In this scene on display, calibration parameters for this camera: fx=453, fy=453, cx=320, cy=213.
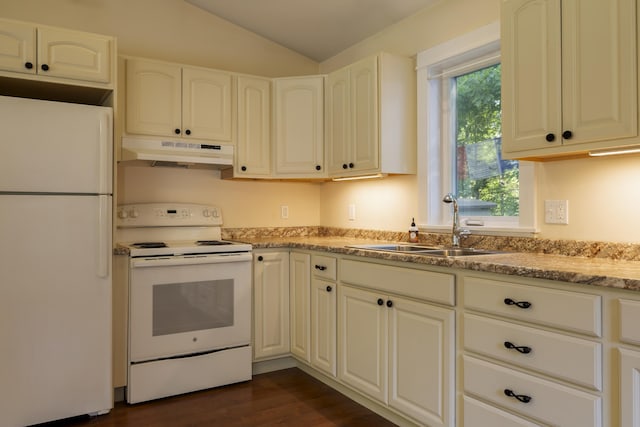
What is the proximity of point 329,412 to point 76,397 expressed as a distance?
1.35m

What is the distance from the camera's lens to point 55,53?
2459 mm

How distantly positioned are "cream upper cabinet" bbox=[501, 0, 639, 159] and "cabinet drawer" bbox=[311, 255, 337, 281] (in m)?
1.15

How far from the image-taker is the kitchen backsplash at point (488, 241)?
6.41 feet

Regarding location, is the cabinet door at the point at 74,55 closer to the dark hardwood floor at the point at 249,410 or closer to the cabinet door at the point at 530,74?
the dark hardwood floor at the point at 249,410

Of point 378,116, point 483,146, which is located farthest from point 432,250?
point 378,116

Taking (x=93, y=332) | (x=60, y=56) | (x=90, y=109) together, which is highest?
(x=60, y=56)

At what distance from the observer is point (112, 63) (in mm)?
2598

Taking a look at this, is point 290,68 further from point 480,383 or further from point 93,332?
point 480,383

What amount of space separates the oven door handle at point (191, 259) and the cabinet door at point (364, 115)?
0.96 metres

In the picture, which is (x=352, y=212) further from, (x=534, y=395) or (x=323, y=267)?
(x=534, y=395)

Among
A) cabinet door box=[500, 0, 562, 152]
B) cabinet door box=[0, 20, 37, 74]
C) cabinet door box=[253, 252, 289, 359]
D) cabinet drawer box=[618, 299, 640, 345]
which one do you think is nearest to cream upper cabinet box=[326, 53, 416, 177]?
cabinet door box=[253, 252, 289, 359]

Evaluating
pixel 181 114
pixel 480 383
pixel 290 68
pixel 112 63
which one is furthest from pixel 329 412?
pixel 290 68

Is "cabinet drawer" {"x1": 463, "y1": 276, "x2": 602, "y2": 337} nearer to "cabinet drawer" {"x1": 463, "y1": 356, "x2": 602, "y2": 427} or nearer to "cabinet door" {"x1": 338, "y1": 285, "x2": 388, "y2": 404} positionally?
"cabinet drawer" {"x1": 463, "y1": 356, "x2": 602, "y2": 427}

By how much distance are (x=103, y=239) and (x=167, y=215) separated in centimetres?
80
